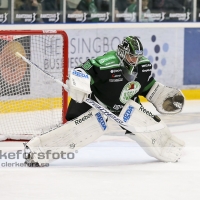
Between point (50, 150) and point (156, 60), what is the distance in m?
3.74

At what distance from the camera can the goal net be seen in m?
6.03

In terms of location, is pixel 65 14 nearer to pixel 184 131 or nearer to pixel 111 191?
pixel 184 131

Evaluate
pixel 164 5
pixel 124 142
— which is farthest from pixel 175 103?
pixel 164 5

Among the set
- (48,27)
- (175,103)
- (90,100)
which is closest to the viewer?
(90,100)

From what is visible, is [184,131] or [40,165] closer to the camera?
[40,165]

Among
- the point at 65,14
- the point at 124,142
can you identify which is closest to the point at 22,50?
the point at 124,142

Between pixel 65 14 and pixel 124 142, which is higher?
pixel 65 14

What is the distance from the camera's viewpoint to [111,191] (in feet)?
13.7

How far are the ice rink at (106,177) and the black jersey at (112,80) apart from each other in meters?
0.40

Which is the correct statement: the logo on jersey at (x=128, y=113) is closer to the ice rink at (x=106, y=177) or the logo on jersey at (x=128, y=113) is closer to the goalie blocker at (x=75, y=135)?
the goalie blocker at (x=75, y=135)

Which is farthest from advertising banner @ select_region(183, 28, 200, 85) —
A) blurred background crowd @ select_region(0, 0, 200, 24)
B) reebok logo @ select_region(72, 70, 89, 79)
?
reebok logo @ select_region(72, 70, 89, 79)

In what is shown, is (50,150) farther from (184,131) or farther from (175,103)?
(184,131)

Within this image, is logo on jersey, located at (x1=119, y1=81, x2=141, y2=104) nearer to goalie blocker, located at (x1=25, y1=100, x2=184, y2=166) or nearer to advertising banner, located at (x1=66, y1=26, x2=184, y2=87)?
goalie blocker, located at (x1=25, y1=100, x2=184, y2=166)

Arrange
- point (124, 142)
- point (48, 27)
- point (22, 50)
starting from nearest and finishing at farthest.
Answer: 1. point (124, 142)
2. point (22, 50)
3. point (48, 27)
